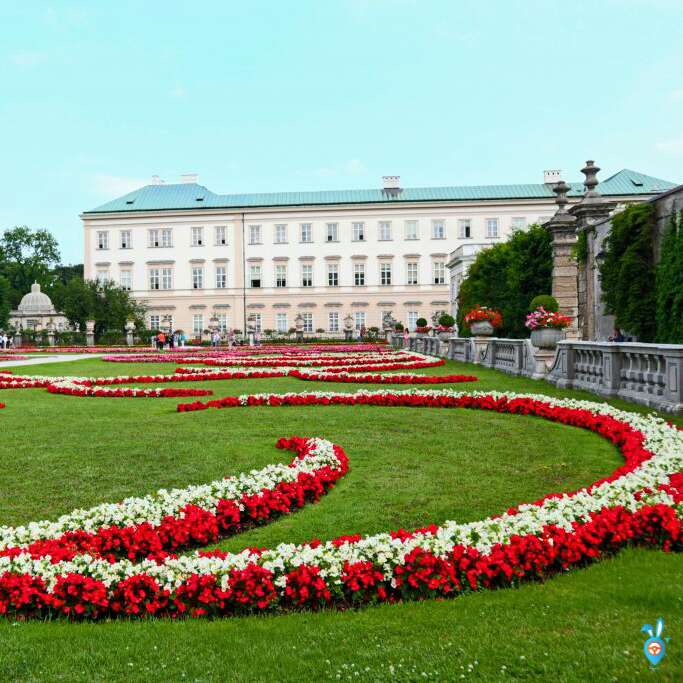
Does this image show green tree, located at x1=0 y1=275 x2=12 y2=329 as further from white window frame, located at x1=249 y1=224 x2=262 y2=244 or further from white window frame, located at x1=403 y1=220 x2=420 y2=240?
white window frame, located at x1=403 y1=220 x2=420 y2=240

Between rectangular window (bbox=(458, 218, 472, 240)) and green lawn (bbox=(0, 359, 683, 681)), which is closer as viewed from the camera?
green lawn (bbox=(0, 359, 683, 681))

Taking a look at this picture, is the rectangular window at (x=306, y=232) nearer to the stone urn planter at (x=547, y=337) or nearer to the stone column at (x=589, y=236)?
the stone column at (x=589, y=236)

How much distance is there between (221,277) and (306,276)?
26.1 ft

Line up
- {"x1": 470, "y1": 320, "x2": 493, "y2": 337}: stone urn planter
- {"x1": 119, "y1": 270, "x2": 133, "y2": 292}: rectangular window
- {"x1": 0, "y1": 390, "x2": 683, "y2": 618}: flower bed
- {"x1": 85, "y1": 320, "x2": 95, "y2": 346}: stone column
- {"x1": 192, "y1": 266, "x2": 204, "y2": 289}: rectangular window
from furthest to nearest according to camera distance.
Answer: {"x1": 119, "y1": 270, "x2": 133, "y2": 292}: rectangular window < {"x1": 192, "y1": 266, "x2": 204, "y2": 289}: rectangular window < {"x1": 85, "y1": 320, "x2": 95, "y2": 346}: stone column < {"x1": 470, "y1": 320, "x2": 493, "y2": 337}: stone urn planter < {"x1": 0, "y1": 390, "x2": 683, "y2": 618}: flower bed

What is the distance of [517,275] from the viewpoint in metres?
24.4

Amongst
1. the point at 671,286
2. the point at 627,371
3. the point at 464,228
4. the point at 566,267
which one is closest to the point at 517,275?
the point at 566,267

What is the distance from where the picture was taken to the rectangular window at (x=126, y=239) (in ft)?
219

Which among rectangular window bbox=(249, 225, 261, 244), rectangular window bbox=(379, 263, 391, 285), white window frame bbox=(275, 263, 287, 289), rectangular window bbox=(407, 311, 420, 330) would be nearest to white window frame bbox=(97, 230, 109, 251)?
rectangular window bbox=(249, 225, 261, 244)

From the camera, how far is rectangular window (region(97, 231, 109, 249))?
221 ft

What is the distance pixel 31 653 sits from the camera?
302cm

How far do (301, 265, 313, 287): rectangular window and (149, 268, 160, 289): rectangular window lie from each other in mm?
13761

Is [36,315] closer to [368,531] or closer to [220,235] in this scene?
[220,235]

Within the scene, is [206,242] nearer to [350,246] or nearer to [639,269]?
[350,246]

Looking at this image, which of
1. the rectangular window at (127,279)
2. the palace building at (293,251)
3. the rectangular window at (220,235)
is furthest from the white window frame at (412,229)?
the rectangular window at (127,279)
